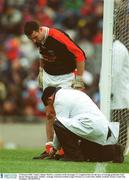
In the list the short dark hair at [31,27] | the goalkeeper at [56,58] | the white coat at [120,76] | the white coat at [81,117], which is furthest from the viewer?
the white coat at [120,76]

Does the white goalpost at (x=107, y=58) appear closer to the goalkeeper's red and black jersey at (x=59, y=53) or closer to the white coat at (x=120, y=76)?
the white coat at (x=120, y=76)

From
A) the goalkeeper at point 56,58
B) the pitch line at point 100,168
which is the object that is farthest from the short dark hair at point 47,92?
the pitch line at point 100,168


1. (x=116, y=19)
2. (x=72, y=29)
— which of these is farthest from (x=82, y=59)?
(x=72, y=29)

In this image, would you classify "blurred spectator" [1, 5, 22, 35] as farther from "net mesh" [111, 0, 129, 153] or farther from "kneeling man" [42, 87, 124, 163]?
"kneeling man" [42, 87, 124, 163]

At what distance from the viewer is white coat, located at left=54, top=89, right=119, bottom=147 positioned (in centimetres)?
1115

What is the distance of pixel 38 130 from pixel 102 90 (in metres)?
6.58

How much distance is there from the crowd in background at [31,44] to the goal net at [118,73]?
5.88 meters

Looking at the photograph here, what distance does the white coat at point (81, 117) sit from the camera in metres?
11.1

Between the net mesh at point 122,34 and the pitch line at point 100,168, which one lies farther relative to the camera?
the net mesh at point 122,34

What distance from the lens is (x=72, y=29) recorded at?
2262 cm

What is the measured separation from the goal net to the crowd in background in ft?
19.3

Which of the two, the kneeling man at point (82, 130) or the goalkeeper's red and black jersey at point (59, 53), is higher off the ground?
the goalkeeper's red and black jersey at point (59, 53)

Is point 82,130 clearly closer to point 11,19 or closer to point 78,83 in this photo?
point 78,83

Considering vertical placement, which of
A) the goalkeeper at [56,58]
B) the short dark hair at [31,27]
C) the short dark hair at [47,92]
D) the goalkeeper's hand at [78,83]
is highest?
the short dark hair at [31,27]
